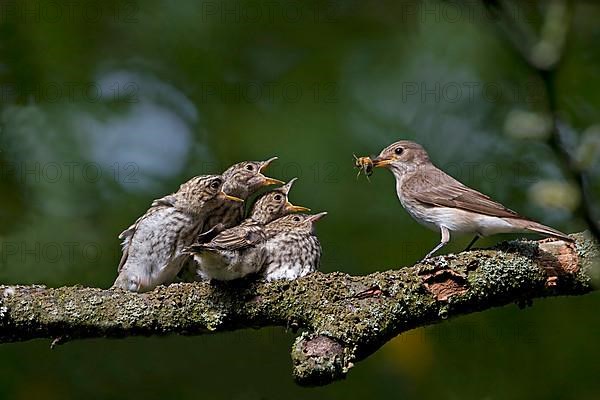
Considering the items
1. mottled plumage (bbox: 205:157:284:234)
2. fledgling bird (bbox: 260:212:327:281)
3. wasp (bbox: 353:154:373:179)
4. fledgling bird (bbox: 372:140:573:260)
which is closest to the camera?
fledgling bird (bbox: 260:212:327:281)

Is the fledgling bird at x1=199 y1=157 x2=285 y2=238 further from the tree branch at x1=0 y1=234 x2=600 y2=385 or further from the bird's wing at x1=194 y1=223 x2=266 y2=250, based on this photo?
the tree branch at x1=0 y1=234 x2=600 y2=385

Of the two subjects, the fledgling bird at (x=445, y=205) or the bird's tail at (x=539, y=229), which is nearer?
the bird's tail at (x=539, y=229)

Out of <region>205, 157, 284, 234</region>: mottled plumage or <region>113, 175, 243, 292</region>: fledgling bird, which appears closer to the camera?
<region>113, 175, 243, 292</region>: fledgling bird

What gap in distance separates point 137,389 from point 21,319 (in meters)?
2.67

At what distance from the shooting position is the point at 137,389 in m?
6.86

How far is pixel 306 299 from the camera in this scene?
14.1ft

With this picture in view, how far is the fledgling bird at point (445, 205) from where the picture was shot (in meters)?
5.49

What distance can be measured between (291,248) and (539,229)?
146cm

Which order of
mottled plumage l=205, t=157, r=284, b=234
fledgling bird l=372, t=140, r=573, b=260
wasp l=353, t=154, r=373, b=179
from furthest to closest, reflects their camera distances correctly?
wasp l=353, t=154, r=373, b=179, mottled plumage l=205, t=157, r=284, b=234, fledgling bird l=372, t=140, r=573, b=260

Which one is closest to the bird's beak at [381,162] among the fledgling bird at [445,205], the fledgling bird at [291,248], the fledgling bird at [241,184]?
the fledgling bird at [445,205]

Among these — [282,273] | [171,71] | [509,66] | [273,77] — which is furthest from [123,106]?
[282,273]

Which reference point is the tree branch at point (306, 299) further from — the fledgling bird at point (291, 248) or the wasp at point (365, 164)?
the wasp at point (365, 164)

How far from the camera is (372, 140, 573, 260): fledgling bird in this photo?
216 inches

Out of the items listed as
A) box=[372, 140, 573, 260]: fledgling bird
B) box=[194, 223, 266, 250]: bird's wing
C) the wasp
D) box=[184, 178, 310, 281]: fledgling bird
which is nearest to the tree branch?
box=[184, 178, 310, 281]: fledgling bird
